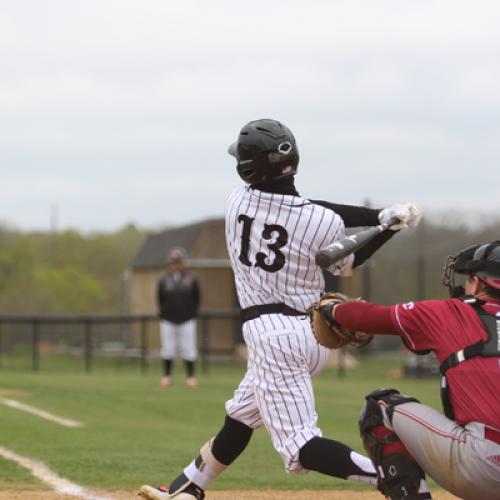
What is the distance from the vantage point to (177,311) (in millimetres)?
16328

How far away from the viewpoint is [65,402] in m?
12.7

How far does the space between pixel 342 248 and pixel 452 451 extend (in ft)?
3.39

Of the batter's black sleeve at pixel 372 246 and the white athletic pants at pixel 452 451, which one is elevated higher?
the batter's black sleeve at pixel 372 246

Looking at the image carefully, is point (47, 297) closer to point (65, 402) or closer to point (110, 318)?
point (110, 318)

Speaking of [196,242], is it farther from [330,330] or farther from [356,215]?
[330,330]

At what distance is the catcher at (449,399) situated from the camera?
420cm

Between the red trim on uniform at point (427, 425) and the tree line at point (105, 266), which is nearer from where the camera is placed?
the red trim on uniform at point (427, 425)

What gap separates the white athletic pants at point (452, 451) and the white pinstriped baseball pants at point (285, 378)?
0.66 metres

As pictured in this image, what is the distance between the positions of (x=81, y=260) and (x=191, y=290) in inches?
1031

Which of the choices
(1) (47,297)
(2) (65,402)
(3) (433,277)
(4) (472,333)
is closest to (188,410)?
(2) (65,402)

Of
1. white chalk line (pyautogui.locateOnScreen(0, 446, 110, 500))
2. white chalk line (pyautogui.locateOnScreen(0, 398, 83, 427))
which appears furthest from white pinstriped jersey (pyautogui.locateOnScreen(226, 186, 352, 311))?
white chalk line (pyautogui.locateOnScreen(0, 398, 83, 427))

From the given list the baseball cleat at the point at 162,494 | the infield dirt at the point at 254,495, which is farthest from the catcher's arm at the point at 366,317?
the infield dirt at the point at 254,495

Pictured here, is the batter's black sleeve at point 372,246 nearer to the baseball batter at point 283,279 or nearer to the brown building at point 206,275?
the baseball batter at point 283,279

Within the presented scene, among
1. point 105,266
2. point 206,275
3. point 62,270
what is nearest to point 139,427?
point 206,275
